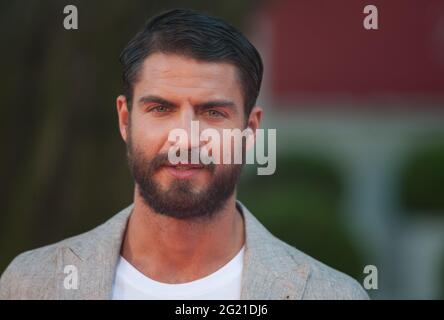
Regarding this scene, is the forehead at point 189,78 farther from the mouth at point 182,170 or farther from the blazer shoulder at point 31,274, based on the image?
the blazer shoulder at point 31,274

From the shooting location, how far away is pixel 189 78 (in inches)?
114

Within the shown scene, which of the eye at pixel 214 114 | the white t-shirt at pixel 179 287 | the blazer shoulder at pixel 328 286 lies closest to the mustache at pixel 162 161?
the eye at pixel 214 114

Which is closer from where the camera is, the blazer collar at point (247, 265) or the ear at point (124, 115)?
the blazer collar at point (247, 265)

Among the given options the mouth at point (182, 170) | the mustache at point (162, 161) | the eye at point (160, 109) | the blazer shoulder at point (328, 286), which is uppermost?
the eye at point (160, 109)

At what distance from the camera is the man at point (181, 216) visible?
2877 millimetres

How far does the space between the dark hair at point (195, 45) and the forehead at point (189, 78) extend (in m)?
0.02

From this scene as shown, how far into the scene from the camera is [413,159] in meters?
8.84

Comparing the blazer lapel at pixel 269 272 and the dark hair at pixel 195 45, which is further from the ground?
the dark hair at pixel 195 45

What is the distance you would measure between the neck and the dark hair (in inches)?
16.4

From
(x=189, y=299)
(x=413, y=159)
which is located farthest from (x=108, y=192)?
(x=413, y=159)

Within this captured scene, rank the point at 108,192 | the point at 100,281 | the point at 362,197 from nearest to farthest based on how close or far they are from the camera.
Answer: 1. the point at 100,281
2. the point at 108,192
3. the point at 362,197

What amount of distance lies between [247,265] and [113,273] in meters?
0.47
